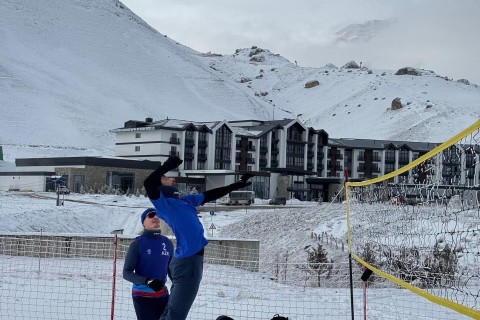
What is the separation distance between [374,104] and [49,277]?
148 m

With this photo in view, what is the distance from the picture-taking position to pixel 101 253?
2055 centimetres

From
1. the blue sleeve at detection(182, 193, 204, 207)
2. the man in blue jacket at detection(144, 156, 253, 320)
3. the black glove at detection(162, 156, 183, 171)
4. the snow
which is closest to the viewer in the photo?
the black glove at detection(162, 156, 183, 171)

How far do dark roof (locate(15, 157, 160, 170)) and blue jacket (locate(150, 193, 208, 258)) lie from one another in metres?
58.3

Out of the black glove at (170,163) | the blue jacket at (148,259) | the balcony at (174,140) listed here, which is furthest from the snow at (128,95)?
the black glove at (170,163)

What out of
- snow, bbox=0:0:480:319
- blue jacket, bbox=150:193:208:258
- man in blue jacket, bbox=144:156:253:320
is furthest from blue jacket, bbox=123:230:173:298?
snow, bbox=0:0:480:319

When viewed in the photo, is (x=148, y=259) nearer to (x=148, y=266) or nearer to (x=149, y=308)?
(x=148, y=266)

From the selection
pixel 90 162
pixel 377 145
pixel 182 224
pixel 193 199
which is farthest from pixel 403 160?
pixel 182 224

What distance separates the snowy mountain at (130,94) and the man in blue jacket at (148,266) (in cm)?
8659

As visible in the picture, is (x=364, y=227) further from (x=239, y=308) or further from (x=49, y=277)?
(x=49, y=277)

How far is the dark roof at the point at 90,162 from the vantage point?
63.4m

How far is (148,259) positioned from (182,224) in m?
0.79

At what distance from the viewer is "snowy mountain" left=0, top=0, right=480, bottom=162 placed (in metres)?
121

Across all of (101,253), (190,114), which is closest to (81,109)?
(190,114)

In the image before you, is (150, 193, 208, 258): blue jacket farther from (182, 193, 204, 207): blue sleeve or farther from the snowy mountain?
the snowy mountain
